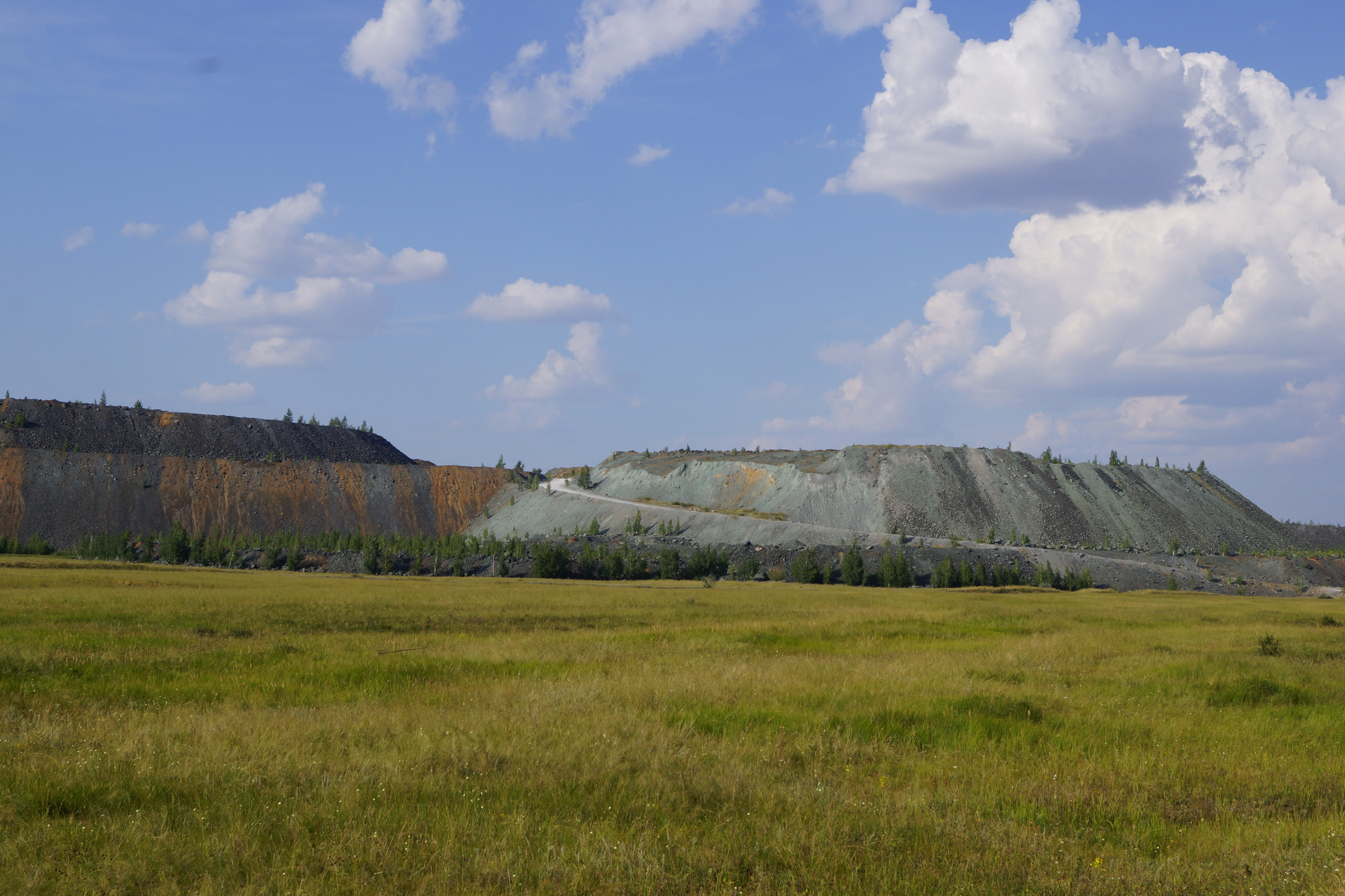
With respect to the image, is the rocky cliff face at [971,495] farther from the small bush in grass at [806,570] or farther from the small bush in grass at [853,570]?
the small bush in grass at [853,570]

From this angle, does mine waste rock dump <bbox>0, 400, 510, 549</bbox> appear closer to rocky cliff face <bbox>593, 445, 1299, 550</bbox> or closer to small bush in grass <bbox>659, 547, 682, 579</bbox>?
rocky cliff face <bbox>593, 445, 1299, 550</bbox>

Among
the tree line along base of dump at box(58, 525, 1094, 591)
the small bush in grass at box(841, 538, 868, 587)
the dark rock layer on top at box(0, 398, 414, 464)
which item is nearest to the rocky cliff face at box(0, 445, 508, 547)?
the dark rock layer on top at box(0, 398, 414, 464)

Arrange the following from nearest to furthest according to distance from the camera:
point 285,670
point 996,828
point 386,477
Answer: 1. point 996,828
2. point 285,670
3. point 386,477

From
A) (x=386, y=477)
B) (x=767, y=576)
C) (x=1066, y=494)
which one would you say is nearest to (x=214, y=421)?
(x=386, y=477)

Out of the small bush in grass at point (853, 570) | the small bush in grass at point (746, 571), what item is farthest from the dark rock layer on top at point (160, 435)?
the small bush in grass at point (853, 570)

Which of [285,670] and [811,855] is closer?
[811,855]

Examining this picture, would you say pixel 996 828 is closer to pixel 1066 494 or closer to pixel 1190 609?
pixel 1190 609

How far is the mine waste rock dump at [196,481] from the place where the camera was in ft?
393

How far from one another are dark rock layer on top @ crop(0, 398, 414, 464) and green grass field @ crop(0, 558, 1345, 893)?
139016 millimetres

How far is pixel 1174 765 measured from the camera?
1129 centimetres

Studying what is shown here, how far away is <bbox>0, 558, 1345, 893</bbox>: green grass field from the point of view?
7.37 metres

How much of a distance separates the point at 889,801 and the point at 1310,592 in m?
106

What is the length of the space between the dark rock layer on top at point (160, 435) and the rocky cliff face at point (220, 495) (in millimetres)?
5607

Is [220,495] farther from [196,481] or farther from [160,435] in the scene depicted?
[160,435]
